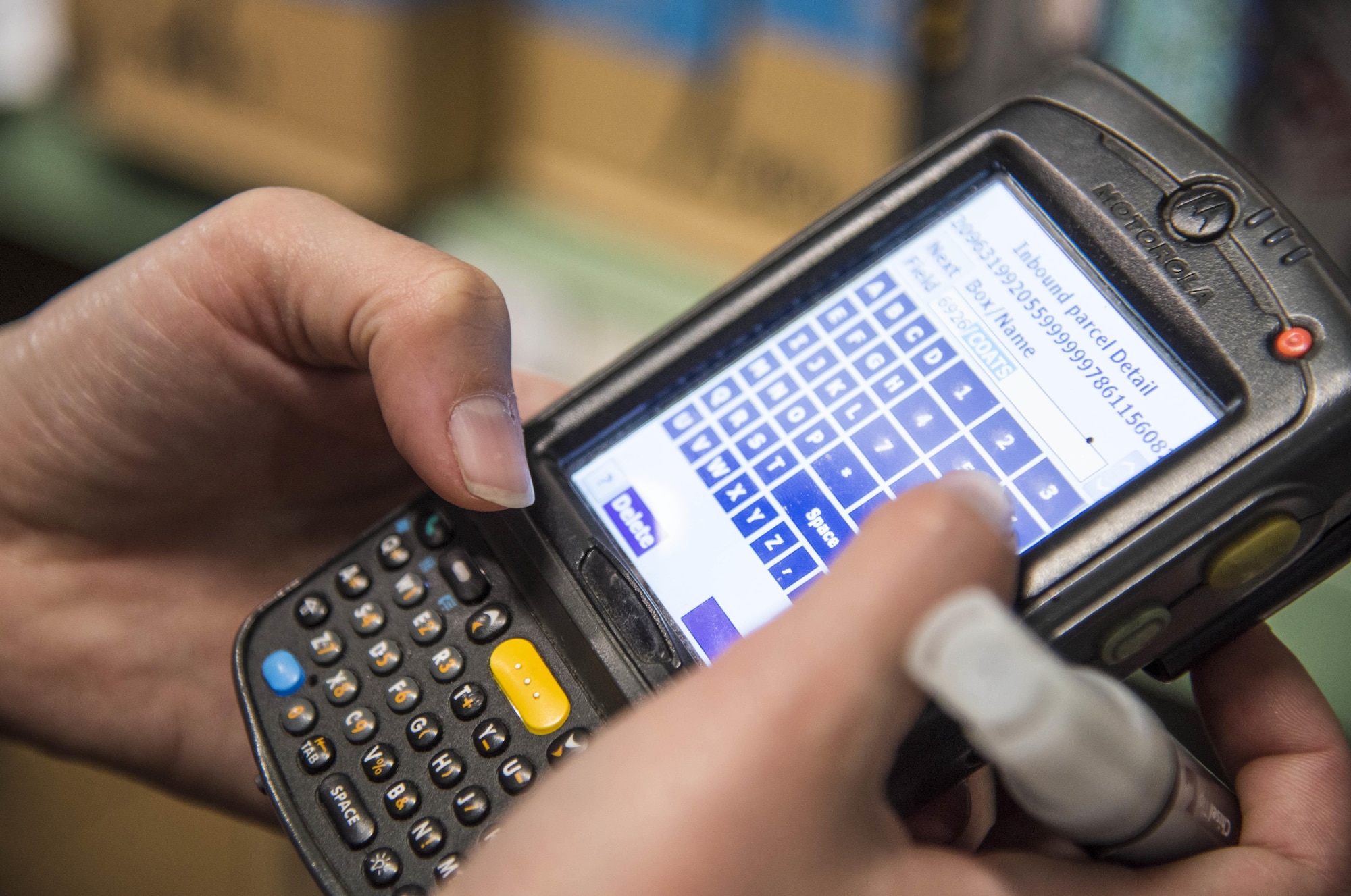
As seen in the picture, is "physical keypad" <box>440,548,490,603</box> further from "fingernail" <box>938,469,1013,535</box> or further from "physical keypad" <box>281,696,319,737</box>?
"fingernail" <box>938,469,1013,535</box>

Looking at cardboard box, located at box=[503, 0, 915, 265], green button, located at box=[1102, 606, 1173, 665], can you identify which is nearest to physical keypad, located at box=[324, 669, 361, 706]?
green button, located at box=[1102, 606, 1173, 665]

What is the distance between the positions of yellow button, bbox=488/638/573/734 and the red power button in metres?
0.34

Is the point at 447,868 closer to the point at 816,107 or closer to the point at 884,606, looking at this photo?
the point at 884,606

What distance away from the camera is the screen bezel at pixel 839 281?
49cm

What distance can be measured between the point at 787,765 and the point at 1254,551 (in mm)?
220

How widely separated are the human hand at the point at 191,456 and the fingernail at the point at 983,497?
0.78ft

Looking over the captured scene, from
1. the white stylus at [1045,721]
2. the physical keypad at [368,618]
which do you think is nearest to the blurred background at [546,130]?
the white stylus at [1045,721]

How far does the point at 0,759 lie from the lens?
1.25 m

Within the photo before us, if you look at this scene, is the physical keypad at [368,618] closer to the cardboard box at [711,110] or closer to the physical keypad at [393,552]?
the physical keypad at [393,552]

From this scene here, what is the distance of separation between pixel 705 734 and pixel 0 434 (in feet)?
1.82

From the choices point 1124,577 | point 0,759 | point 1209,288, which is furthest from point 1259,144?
point 0,759

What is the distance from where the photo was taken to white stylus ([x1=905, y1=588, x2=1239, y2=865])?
31 cm

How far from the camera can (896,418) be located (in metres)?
0.51

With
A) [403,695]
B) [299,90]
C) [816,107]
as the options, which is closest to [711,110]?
[816,107]
